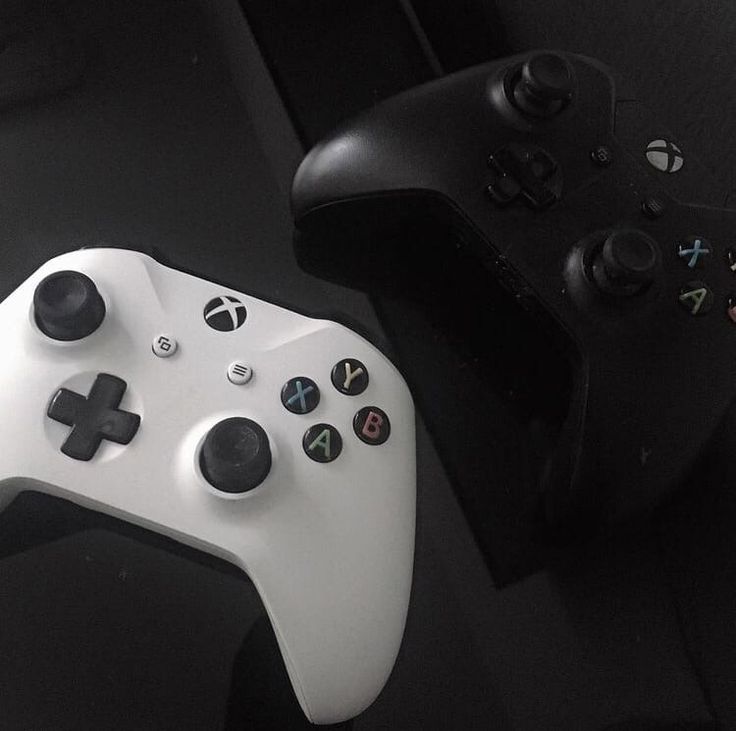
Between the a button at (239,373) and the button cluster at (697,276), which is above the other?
the a button at (239,373)

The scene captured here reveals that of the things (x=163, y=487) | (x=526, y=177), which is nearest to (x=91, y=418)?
(x=163, y=487)

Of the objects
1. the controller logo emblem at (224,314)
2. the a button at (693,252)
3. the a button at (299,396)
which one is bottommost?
the a button at (693,252)

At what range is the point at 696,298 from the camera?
42 centimetres

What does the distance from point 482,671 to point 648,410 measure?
0.16 meters

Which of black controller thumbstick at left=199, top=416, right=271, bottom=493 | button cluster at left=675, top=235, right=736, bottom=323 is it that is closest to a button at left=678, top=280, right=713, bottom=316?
button cluster at left=675, top=235, right=736, bottom=323

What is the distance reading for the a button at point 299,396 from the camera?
15.8 inches

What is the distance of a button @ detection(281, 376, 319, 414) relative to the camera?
0.40 meters

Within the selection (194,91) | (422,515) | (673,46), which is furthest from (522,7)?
(422,515)

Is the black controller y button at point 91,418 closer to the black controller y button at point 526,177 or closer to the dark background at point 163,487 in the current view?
the dark background at point 163,487

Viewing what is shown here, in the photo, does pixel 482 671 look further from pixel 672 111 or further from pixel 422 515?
pixel 672 111

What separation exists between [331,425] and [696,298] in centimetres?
19

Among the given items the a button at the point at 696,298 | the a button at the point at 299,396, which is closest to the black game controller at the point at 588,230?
the a button at the point at 696,298

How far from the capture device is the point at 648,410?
1.35 ft

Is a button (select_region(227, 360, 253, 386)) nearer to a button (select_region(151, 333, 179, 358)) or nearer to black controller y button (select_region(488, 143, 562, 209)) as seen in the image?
a button (select_region(151, 333, 179, 358))
